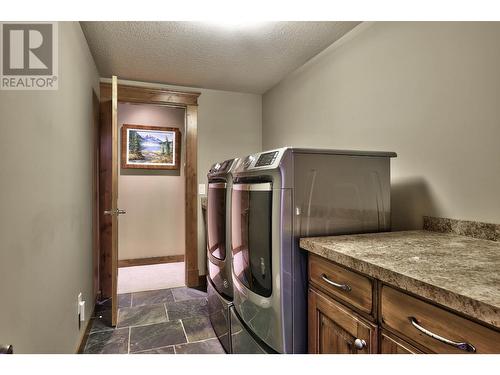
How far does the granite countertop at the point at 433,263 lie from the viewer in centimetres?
65

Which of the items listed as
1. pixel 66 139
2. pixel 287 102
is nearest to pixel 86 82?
pixel 66 139

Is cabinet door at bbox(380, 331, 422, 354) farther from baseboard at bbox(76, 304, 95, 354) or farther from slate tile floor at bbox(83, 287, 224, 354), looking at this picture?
baseboard at bbox(76, 304, 95, 354)

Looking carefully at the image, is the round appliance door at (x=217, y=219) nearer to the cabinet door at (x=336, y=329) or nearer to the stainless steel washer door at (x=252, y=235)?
the stainless steel washer door at (x=252, y=235)

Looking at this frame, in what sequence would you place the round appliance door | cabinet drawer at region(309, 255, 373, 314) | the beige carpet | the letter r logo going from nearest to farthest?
1. cabinet drawer at region(309, 255, 373, 314)
2. the letter r logo
3. the round appliance door
4. the beige carpet

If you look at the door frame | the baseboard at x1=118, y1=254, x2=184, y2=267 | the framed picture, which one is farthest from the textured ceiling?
the baseboard at x1=118, y1=254, x2=184, y2=267

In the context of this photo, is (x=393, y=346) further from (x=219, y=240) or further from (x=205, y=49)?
(x=205, y=49)

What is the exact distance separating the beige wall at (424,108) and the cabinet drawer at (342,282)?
2.68ft

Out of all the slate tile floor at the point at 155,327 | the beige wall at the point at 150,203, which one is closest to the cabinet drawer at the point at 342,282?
the slate tile floor at the point at 155,327

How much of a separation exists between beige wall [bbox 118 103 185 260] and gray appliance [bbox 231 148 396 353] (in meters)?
2.86

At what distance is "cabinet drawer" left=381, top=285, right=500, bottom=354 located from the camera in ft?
2.10

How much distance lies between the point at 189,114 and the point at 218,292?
2.10 metres

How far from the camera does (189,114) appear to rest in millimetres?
3357

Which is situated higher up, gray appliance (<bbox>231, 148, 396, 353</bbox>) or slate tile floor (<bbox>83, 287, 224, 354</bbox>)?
gray appliance (<bbox>231, 148, 396, 353</bbox>)
